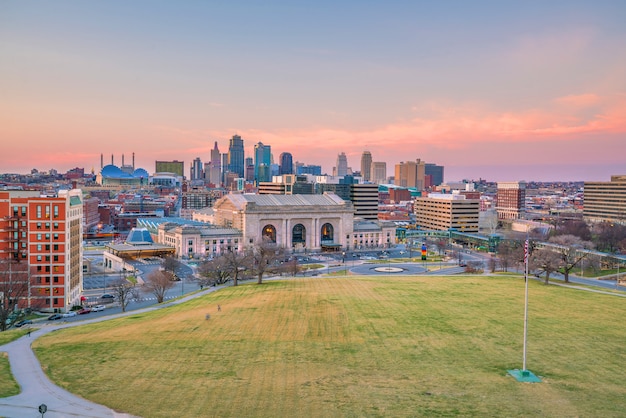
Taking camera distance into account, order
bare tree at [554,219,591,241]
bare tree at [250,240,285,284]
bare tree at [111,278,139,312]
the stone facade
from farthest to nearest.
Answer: bare tree at [554,219,591,241] < the stone facade < bare tree at [250,240,285,284] < bare tree at [111,278,139,312]

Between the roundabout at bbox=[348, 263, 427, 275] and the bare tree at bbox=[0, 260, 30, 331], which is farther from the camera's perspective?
the roundabout at bbox=[348, 263, 427, 275]

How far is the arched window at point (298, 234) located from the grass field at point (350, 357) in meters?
91.0

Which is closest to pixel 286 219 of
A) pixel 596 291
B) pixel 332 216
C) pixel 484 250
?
pixel 332 216

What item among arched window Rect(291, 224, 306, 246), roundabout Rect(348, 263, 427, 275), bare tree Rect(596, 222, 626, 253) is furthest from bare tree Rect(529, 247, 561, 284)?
arched window Rect(291, 224, 306, 246)

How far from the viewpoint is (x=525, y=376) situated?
41.4 meters

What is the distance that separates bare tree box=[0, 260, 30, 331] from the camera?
2844 inches

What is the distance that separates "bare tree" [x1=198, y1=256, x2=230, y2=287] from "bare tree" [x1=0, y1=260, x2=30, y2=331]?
28.9 meters

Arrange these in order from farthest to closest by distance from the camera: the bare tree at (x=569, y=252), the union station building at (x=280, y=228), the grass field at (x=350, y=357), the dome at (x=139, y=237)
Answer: the union station building at (x=280, y=228) → the dome at (x=139, y=237) → the bare tree at (x=569, y=252) → the grass field at (x=350, y=357)

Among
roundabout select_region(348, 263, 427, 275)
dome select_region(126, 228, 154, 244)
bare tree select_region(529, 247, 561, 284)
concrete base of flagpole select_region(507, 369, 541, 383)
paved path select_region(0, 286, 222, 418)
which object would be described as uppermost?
bare tree select_region(529, 247, 561, 284)

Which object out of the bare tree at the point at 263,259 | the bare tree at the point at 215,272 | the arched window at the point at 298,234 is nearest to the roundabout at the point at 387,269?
the bare tree at the point at 263,259

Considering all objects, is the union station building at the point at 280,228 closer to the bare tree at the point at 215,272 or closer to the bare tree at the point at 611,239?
the bare tree at the point at 215,272

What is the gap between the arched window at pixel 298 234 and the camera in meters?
166

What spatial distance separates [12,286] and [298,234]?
10102cm

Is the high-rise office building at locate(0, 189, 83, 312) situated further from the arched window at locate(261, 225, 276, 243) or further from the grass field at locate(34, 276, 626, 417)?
the arched window at locate(261, 225, 276, 243)
